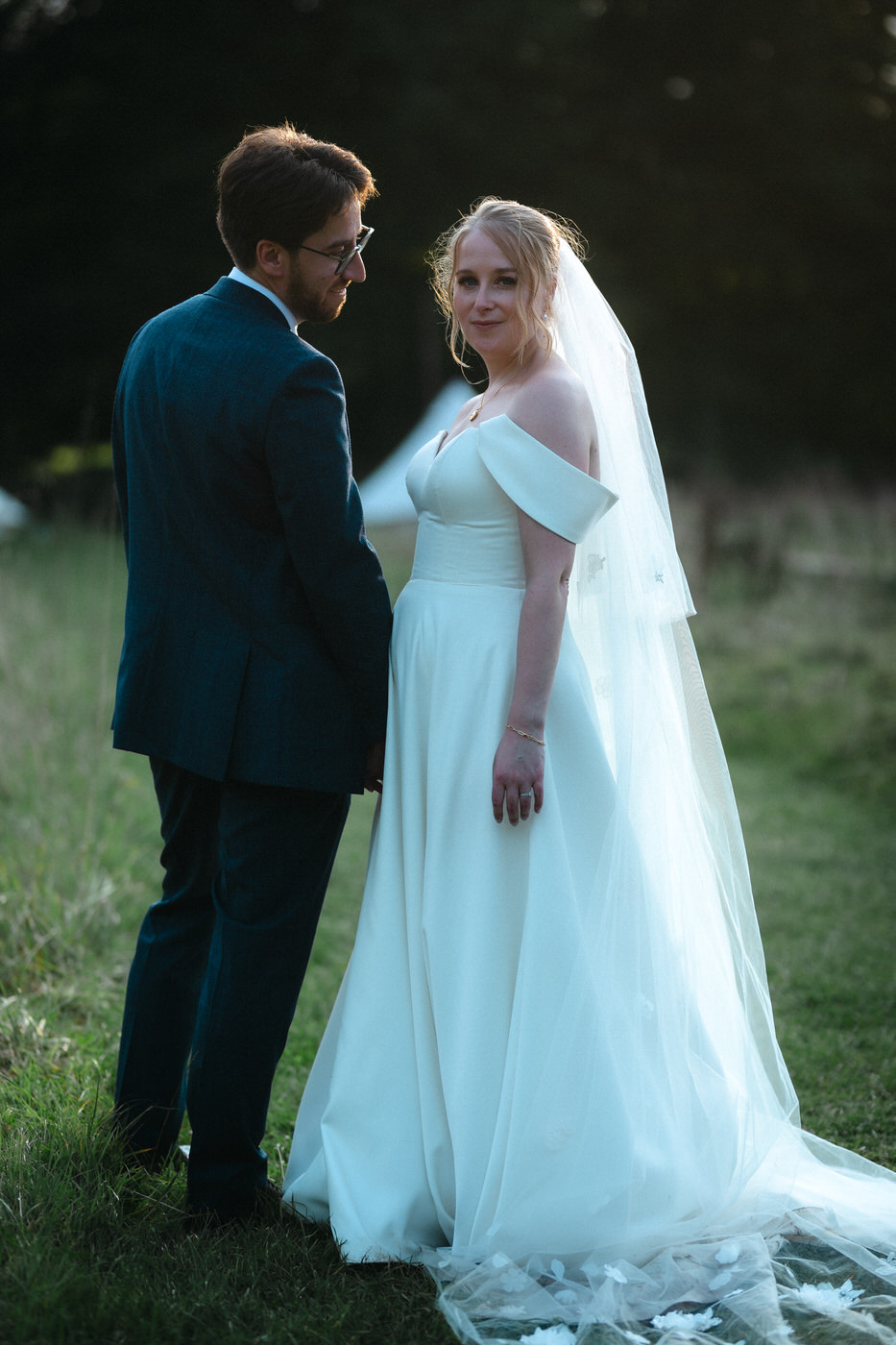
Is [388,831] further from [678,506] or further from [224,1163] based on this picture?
[678,506]

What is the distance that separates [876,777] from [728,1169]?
529cm

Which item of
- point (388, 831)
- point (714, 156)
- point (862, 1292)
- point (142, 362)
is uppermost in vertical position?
point (714, 156)

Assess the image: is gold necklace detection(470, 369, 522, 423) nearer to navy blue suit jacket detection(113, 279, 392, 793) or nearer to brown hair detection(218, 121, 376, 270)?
navy blue suit jacket detection(113, 279, 392, 793)

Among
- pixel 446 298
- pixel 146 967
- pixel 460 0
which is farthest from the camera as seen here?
pixel 460 0

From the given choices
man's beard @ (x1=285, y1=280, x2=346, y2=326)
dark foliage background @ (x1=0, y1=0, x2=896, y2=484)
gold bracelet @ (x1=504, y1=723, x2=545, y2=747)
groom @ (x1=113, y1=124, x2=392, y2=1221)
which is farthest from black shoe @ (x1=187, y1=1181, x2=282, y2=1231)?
dark foliage background @ (x1=0, y1=0, x2=896, y2=484)

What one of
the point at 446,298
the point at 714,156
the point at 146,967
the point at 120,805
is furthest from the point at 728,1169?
the point at 714,156

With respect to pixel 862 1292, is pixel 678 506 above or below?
above

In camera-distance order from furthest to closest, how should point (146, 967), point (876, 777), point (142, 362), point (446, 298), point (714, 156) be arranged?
point (714, 156), point (876, 777), point (446, 298), point (146, 967), point (142, 362)

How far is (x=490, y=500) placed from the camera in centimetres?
264

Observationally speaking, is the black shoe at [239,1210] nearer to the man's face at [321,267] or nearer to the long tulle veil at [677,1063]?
A: the long tulle veil at [677,1063]

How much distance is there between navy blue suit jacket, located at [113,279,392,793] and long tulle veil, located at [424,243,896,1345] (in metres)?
0.64

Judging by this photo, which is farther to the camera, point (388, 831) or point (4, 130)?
point (4, 130)

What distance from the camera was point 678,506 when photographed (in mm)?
14266

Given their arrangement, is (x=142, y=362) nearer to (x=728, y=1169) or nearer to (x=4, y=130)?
(x=728, y=1169)
